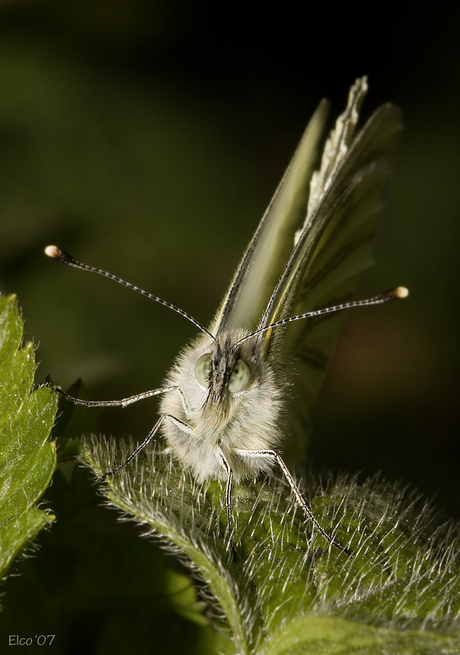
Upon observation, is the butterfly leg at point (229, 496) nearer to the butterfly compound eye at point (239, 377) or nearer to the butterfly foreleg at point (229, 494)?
the butterfly foreleg at point (229, 494)

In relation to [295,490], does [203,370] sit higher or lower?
higher

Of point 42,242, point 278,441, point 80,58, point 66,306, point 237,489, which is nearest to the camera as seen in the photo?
point 237,489

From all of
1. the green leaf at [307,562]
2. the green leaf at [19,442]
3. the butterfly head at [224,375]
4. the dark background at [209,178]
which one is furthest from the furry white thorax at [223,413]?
the dark background at [209,178]

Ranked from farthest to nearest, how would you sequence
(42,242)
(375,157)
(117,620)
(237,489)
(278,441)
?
1. (42,242)
2. (375,157)
3. (278,441)
4. (237,489)
5. (117,620)

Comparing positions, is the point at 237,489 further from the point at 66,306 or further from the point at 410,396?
the point at 410,396

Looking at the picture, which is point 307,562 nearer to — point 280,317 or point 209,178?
point 280,317

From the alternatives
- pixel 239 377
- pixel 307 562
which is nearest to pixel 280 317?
pixel 239 377

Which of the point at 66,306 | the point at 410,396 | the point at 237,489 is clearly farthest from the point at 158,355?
the point at 237,489
